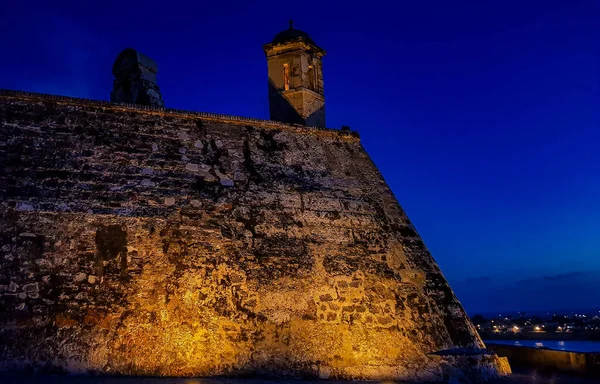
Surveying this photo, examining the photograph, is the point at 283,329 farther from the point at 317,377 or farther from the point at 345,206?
the point at 345,206

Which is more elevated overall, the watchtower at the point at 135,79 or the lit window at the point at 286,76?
the lit window at the point at 286,76

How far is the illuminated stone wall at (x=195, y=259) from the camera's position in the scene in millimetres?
7129

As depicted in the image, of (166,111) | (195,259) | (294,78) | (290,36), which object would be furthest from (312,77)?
(195,259)

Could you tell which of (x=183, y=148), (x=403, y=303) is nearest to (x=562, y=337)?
(x=403, y=303)

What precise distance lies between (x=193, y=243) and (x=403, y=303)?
3835 mm

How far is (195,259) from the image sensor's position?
320 inches

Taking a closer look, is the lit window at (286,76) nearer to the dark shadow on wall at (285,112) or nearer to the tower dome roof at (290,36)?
the dark shadow on wall at (285,112)

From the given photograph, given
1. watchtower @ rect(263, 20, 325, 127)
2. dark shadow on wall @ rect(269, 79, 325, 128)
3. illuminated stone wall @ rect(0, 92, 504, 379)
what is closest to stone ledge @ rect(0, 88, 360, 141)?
illuminated stone wall @ rect(0, 92, 504, 379)

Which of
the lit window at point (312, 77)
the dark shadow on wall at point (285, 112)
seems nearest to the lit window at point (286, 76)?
the dark shadow on wall at point (285, 112)

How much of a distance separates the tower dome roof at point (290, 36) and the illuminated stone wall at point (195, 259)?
18.4 feet

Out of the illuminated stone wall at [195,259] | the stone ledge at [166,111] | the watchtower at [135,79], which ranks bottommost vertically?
the illuminated stone wall at [195,259]

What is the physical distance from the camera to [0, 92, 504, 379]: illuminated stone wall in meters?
7.13

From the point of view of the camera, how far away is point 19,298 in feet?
22.6

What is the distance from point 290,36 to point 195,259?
935cm
